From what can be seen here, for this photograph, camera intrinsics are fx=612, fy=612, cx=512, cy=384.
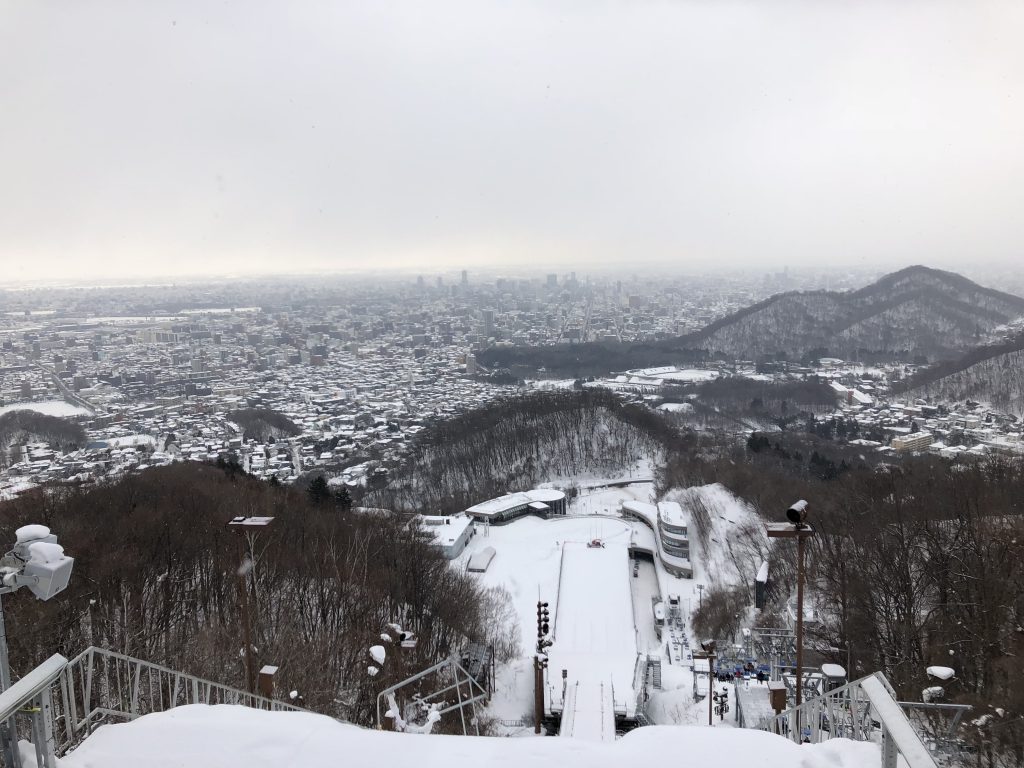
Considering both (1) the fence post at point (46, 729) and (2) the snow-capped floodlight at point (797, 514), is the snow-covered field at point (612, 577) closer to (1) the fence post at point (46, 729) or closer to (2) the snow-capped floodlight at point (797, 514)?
(2) the snow-capped floodlight at point (797, 514)

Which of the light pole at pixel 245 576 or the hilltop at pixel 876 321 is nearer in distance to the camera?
the light pole at pixel 245 576

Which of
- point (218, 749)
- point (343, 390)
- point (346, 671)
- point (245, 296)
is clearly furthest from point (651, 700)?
point (245, 296)

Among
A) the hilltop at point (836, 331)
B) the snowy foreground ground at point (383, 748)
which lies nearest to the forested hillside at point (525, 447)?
the snowy foreground ground at point (383, 748)

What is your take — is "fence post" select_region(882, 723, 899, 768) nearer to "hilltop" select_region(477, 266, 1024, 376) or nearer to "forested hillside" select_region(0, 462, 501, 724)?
"forested hillside" select_region(0, 462, 501, 724)

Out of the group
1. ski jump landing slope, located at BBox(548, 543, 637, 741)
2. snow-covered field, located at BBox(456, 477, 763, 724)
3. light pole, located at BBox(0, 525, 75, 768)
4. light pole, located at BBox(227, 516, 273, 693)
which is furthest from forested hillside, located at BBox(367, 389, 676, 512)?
light pole, located at BBox(0, 525, 75, 768)

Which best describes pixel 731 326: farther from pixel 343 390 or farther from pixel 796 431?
pixel 343 390
